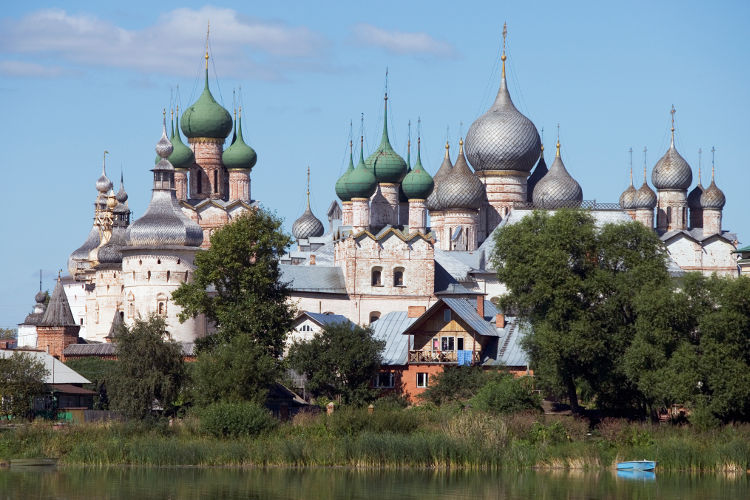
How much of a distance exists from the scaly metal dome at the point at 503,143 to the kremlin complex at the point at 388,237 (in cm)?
6

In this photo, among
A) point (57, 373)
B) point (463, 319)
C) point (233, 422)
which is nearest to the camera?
point (233, 422)

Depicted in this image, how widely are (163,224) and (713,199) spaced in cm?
3165

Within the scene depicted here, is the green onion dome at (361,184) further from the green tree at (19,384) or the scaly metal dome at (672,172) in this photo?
the green tree at (19,384)

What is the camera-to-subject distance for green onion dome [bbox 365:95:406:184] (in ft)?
242

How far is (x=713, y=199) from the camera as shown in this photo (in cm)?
8044

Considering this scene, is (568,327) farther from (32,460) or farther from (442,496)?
(32,460)

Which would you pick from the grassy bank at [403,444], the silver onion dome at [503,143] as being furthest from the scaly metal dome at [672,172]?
the grassy bank at [403,444]

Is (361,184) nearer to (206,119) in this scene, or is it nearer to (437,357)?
(206,119)

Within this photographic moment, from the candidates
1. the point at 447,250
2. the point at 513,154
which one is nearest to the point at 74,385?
the point at 447,250

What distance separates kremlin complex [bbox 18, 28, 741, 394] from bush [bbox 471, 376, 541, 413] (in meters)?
5.89

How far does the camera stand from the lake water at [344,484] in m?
30.0

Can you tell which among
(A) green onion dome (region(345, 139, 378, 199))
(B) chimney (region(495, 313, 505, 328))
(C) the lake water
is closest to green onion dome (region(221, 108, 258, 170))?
(A) green onion dome (region(345, 139, 378, 199))

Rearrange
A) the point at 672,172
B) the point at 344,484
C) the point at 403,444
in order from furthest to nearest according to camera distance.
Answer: the point at 672,172 → the point at 403,444 → the point at 344,484

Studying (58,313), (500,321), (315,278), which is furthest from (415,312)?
(58,313)
